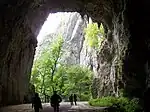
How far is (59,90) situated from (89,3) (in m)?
23.1

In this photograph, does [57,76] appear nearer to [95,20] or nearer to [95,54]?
[95,54]

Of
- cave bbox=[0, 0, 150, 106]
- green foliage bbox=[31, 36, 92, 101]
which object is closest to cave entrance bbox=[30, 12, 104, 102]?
green foliage bbox=[31, 36, 92, 101]

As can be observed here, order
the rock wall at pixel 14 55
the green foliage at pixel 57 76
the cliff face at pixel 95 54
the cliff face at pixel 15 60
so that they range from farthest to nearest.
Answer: the green foliage at pixel 57 76 → the cliff face at pixel 95 54 → the cliff face at pixel 15 60 → the rock wall at pixel 14 55

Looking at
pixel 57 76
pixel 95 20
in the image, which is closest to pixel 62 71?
pixel 57 76

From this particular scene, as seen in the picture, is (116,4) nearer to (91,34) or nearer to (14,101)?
(14,101)

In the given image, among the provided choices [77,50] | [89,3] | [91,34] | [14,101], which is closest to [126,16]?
[89,3]

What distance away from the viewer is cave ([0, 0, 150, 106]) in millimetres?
21125

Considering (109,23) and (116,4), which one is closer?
(116,4)

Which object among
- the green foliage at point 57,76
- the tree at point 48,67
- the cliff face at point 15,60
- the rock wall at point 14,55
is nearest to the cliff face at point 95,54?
the green foliage at point 57,76

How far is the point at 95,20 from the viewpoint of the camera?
4003 cm

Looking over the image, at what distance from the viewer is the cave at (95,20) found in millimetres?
21125

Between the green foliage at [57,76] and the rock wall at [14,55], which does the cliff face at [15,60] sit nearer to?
the rock wall at [14,55]

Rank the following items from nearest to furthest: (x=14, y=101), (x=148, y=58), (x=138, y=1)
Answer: (x=148, y=58) → (x=138, y=1) → (x=14, y=101)

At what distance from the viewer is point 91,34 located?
55188 millimetres
